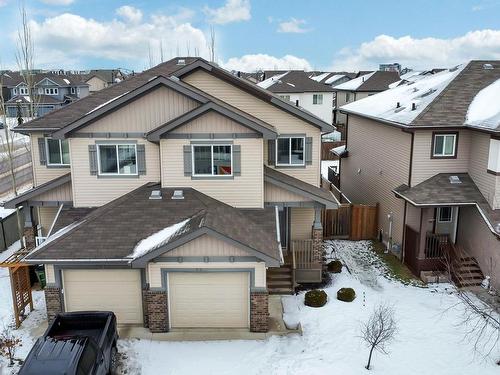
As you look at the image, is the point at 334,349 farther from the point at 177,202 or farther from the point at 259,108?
the point at 259,108

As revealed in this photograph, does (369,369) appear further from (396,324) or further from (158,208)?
(158,208)

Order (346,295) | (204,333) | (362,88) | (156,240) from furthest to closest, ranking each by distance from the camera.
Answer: (362,88), (346,295), (204,333), (156,240)

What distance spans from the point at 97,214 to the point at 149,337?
4.93 meters

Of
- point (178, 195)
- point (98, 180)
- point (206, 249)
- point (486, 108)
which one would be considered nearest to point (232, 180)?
point (178, 195)

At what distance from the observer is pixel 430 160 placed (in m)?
19.9

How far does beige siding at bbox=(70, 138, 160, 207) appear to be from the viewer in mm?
17797

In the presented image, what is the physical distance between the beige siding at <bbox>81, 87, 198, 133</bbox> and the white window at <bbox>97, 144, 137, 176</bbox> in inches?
28.4

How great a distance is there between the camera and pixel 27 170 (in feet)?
137

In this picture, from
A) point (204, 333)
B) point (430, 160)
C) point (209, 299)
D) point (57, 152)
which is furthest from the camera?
point (57, 152)

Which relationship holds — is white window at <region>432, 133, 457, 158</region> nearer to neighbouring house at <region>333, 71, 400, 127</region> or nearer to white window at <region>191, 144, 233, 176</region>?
white window at <region>191, 144, 233, 176</region>

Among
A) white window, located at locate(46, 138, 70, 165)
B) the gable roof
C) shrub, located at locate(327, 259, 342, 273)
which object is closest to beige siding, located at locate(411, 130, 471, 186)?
shrub, located at locate(327, 259, 342, 273)

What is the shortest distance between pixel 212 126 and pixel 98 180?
206 inches

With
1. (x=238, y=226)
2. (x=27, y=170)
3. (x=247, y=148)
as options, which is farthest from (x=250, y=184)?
(x=27, y=170)

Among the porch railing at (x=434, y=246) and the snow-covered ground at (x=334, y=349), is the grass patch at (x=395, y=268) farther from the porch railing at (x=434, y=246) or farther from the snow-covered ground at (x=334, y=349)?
the snow-covered ground at (x=334, y=349)
